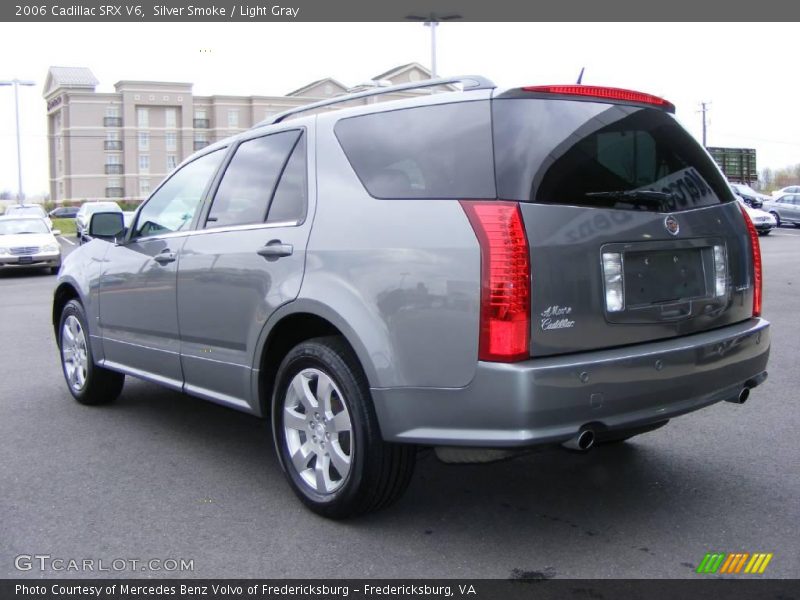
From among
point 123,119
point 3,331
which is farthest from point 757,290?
point 123,119

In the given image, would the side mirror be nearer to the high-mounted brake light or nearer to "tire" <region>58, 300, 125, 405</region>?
"tire" <region>58, 300, 125, 405</region>

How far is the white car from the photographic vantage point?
64.4ft

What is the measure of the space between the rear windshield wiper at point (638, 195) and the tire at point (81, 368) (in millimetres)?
4027

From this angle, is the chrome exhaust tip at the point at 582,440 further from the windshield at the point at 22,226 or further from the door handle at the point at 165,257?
the windshield at the point at 22,226

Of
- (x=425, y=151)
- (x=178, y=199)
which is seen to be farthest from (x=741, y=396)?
(x=178, y=199)

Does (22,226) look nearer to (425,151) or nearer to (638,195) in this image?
(425,151)

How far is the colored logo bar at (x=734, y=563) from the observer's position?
338 centimetres

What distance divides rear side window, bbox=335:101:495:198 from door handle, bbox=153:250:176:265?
1.52 metres

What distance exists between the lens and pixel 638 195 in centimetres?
367

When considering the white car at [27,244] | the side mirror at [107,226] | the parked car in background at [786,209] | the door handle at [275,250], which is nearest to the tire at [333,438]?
the door handle at [275,250]

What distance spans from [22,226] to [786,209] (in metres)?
29.0

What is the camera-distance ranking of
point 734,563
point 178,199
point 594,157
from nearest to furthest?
1. point 734,563
2. point 594,157
3. point 178,199

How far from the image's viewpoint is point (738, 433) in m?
5.32
